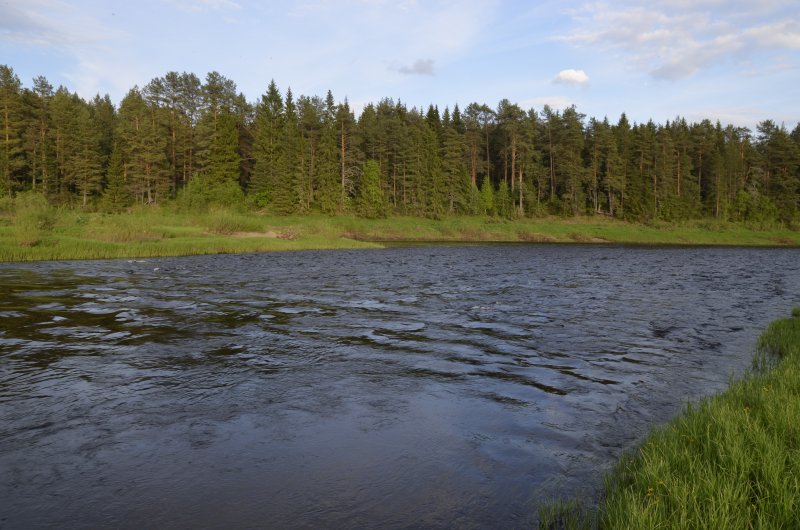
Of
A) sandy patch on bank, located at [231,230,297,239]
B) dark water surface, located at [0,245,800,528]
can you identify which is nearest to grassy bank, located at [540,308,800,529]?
dark water surface, located at [0,245,800,528]

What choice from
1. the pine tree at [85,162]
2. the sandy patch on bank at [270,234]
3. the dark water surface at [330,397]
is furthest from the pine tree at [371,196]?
the dark water surface at [330,397]

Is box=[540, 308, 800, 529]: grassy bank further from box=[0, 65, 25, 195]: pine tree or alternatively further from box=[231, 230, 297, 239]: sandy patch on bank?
box=[0, 65, 25, 195]: pine tree

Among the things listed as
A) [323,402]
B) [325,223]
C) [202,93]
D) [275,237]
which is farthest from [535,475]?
[202,93]

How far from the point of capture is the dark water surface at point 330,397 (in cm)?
638

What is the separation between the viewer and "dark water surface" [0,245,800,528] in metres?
6.38

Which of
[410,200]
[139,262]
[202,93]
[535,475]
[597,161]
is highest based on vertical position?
[202,93]

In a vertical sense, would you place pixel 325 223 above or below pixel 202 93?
below

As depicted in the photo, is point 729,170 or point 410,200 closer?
point 410,200

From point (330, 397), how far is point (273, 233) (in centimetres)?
5044

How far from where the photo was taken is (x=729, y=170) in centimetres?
10800

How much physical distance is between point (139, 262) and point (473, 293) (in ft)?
76.0

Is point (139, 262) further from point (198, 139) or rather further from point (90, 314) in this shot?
point (198, 139)

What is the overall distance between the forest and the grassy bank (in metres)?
71.5

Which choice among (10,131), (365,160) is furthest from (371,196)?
(10,131)
